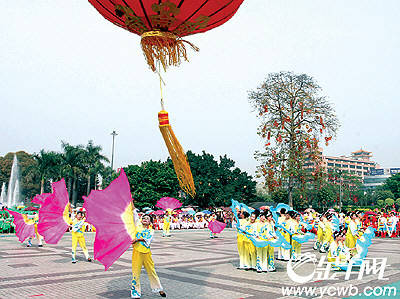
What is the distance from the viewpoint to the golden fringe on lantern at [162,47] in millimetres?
4910

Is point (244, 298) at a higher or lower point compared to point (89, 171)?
lower

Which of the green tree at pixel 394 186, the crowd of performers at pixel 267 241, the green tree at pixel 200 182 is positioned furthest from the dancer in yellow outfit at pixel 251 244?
the green tree at pixel 394 186

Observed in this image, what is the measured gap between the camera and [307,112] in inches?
920

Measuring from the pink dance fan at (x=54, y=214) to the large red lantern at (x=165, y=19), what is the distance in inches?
238

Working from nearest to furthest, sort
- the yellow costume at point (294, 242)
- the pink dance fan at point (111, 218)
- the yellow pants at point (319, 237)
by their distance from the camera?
the pink dance fan at point (111, 218)
the yellow costume at point (294, 242)
the yellow pants at point (319, 237)

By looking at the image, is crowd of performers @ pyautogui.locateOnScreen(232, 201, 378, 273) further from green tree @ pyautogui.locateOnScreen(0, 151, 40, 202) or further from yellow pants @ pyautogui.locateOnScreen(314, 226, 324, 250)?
green tree @ pyautogui.locateOnScreen(0, 151, 40, 202)

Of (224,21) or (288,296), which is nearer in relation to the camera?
(224,21)

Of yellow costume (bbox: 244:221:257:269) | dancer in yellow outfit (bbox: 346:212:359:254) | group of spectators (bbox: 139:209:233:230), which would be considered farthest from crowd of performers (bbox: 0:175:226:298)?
group of spectators (bbox: 139:209:233:230)

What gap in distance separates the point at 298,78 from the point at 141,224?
65.1ft

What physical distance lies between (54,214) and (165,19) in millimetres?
7257

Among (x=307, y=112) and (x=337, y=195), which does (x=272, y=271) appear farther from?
(x=337, y=195)

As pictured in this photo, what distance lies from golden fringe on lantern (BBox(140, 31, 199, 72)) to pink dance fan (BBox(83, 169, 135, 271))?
64.9 inches

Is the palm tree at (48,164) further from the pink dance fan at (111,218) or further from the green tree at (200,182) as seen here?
the pink dance fan at (111,218)

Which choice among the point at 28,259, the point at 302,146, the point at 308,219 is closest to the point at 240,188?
the point at 302,146
